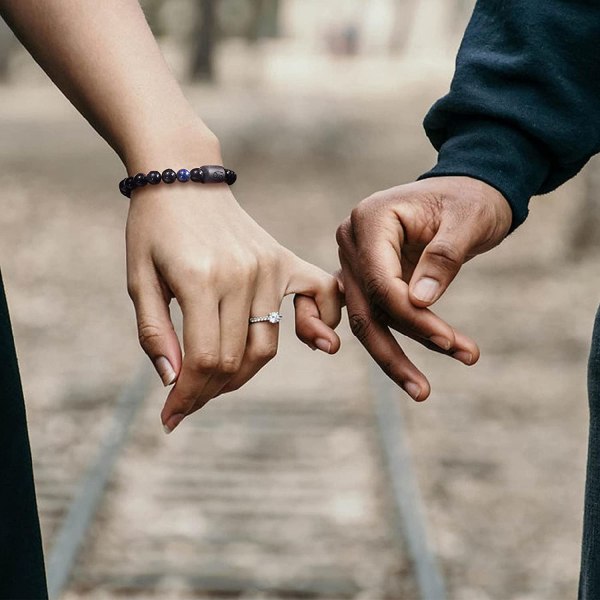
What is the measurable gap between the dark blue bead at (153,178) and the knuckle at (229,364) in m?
0.26

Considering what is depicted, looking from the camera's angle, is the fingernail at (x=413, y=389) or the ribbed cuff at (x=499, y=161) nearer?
the fingernail at (x=413, y=389)

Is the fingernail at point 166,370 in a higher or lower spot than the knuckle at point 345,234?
higher

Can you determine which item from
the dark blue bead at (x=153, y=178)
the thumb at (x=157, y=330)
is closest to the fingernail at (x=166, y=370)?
the thumb at (x=157, y=330)

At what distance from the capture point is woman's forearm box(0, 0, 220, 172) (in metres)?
1.41

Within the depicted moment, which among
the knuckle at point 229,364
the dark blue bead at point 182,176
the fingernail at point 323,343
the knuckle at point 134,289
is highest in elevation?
the dark blue bead at point 182,176

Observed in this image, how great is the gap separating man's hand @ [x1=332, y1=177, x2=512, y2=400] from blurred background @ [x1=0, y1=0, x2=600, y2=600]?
8.42 ft

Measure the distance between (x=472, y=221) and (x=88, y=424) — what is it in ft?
14.2

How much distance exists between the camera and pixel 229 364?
139 cm

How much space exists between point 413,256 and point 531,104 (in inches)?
14.2

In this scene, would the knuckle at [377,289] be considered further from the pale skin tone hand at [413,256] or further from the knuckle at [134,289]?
the knuckle at [134,289]

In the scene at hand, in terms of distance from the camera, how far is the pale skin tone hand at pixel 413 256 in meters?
1.71

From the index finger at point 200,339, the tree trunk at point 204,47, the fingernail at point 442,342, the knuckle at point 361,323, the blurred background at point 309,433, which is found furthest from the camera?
the tree trunk at point 204,47

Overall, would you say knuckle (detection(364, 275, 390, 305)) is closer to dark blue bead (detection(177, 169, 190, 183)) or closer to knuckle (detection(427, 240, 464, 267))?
knuckle (detection(427, 240, 464, 267))

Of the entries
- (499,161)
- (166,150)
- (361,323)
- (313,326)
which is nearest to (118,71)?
(166,150)
